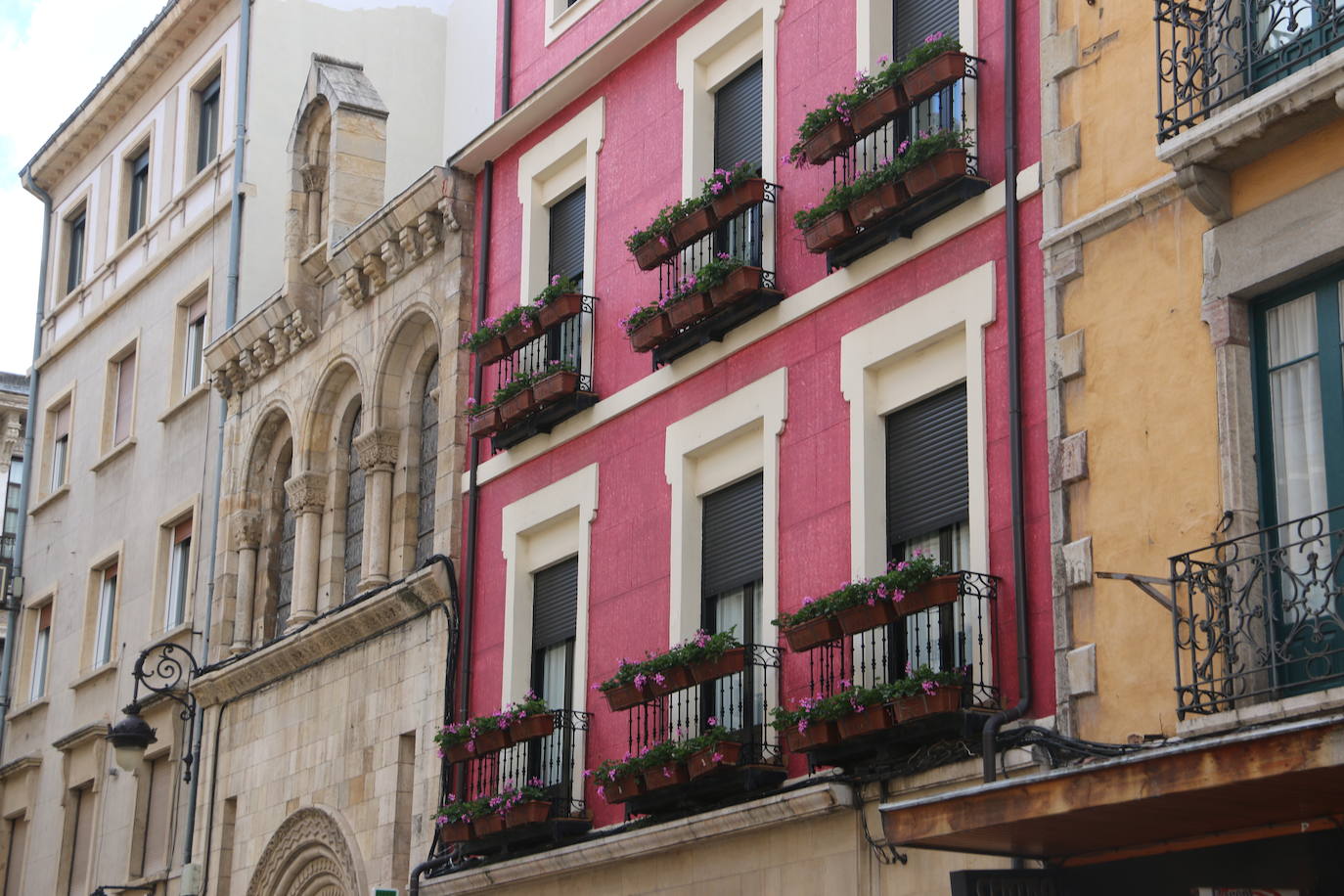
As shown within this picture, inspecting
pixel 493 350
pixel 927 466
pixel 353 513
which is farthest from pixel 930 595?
pixel 353 513

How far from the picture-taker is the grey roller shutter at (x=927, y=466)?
15648 mm

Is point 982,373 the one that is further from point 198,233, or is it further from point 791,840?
point 198,233

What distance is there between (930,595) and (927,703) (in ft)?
2.41

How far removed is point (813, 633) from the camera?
610 inches

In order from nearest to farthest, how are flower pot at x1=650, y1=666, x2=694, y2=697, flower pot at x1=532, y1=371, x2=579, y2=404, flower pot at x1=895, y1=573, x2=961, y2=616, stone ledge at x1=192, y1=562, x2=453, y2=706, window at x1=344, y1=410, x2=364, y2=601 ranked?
flower pot at x1=895, y1=573, x2=961, y2=616
flower pot at x1=650, y1=666, x2=694, y2=697
flower pot at x1=532, y1=371, x2=579, y2=404
stone ledge at x1=192, y1=562, x2=453, y2=706
window at x1=344, y1=410, x2=364, y2=601

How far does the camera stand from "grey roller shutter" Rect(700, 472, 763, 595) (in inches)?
705

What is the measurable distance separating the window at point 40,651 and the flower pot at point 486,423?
14446mm

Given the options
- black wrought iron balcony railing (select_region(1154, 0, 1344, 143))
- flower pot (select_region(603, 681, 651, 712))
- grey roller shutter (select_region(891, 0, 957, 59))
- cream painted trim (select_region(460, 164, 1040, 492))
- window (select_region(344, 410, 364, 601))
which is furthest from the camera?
window (select_region(344, 410, 364, 601))

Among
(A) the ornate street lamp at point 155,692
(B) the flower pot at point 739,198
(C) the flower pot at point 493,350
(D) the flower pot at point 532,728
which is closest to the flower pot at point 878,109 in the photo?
(B) the flower pot at point 739,198

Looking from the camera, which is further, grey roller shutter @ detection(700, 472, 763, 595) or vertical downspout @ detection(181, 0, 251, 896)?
vertical downspout @ detection(181, 0, 251, 896)

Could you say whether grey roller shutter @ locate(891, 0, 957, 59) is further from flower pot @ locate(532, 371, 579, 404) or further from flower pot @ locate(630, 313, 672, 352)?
flower pot @ locate(532, 371, 579, 404)

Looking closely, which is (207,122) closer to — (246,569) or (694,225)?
(246,569)

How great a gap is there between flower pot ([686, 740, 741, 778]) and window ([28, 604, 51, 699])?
19.3 metres

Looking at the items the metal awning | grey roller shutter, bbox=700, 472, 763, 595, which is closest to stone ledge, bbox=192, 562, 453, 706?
grey roller shutter, bbox=700, 472, 763, 595
